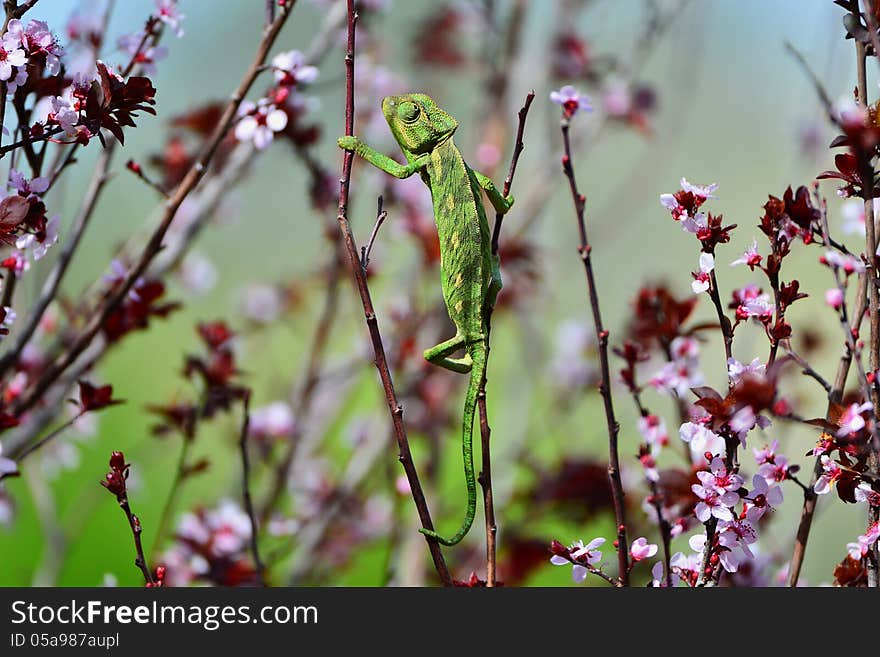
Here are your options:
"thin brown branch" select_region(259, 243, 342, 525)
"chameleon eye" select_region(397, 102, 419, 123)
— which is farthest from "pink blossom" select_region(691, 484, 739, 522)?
"thin brown branch" select_region(259, 243, 342, 525)

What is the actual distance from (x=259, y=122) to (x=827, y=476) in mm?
1341

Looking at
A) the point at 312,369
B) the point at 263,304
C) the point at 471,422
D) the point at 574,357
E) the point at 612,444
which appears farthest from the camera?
the point at 263,304

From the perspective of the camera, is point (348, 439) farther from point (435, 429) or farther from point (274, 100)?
point (274, 100)

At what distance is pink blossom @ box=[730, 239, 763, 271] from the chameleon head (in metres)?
0.66

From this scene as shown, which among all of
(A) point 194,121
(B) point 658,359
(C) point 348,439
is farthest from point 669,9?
(C) point 348,439

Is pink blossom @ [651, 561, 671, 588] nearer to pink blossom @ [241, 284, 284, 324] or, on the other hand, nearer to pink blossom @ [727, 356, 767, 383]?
pink blossom @ [727, 356, 767, 383]

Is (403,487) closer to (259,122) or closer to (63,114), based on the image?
(259,122)

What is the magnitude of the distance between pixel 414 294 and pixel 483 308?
1.88 meters

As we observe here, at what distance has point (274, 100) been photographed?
1.81 metres

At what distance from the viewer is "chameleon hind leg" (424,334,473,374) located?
165 cm

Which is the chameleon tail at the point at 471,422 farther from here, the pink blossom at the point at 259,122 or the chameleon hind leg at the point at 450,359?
the pink blossom at the point at 259,122

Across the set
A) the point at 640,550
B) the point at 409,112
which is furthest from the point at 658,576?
the point at 409,112

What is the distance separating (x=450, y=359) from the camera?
170cm

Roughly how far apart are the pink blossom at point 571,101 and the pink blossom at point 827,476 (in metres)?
0.84
